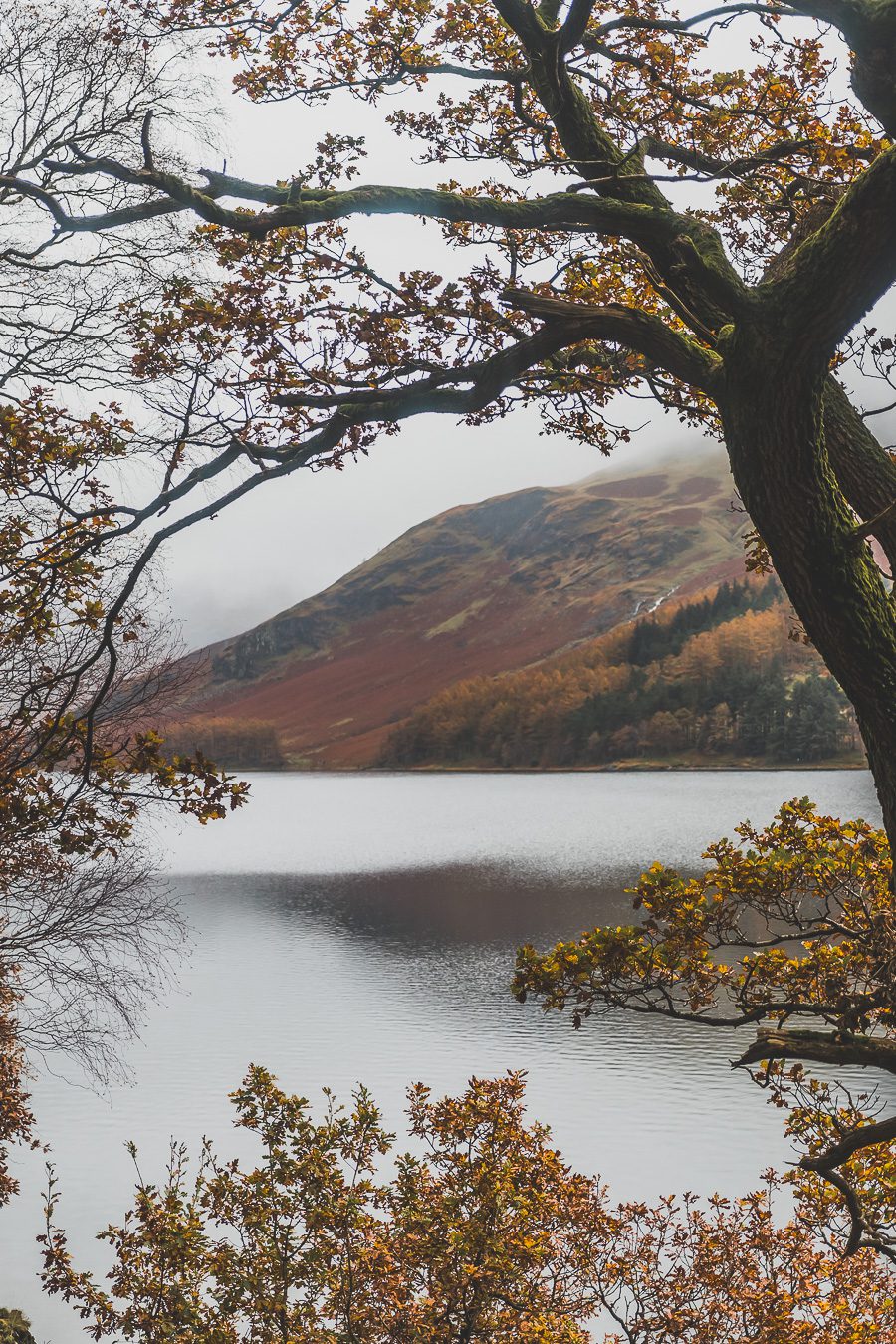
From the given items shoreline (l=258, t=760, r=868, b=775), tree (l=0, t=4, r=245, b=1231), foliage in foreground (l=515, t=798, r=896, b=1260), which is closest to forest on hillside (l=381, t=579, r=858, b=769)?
shoreline (l=258, t=760, r=868, b=775)

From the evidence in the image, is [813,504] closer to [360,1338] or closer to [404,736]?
[360,1338]

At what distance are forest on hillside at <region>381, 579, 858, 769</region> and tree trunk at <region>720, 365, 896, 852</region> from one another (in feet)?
361

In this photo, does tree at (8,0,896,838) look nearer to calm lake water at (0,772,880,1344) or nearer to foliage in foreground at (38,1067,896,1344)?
foliage in foreground at (38,1067,896,1344)

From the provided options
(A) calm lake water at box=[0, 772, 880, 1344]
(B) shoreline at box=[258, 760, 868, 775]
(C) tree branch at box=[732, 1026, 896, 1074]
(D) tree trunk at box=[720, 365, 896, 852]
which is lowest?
(B) shoreline at box=[258, 760, 868, 775]

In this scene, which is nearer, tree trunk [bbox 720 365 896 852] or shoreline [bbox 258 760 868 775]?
tree trunk [bbox 720 365 896 852]

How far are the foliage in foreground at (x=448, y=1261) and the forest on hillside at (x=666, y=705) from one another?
106740 mm

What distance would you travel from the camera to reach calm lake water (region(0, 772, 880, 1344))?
1588cm

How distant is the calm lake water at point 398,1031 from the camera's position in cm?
1588

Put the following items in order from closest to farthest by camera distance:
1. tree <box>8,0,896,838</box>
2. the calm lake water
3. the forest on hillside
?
tree <box>8,0,896,838</box>, the calm lake water, the forest on hillside

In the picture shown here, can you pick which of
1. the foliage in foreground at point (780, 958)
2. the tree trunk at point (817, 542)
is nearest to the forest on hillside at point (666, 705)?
the foliage in foreground at point (780, 958)

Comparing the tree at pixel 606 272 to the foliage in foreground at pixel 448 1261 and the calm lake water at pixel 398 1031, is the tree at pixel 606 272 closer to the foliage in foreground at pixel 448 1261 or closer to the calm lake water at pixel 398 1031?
the foliage in foreground at pixel 448 1261

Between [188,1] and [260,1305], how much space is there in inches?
326

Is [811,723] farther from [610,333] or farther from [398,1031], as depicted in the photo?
[610,333]

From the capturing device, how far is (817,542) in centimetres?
407
